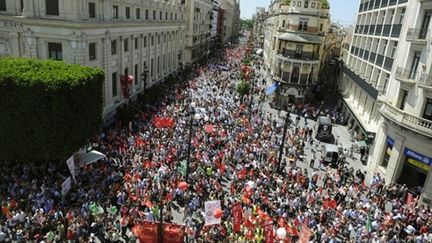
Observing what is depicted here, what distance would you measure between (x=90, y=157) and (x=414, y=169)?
23.9m

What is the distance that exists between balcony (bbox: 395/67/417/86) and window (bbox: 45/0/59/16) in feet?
94.2

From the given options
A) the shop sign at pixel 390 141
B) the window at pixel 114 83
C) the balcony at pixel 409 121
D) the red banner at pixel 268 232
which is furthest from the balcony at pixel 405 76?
the window at pixel 114 83

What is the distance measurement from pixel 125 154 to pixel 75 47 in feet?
34.1

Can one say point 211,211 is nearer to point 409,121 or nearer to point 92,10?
point 409,121

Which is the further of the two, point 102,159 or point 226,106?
point 226,106

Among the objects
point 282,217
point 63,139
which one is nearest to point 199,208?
point 282,217

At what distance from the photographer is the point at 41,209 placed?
18.7 m

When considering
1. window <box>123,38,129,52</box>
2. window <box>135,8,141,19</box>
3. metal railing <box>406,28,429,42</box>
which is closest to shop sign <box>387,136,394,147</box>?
metal railing <box>406,28,429,42</box>

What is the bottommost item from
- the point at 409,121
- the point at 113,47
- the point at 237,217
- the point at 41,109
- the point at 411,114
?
the point at 237,217

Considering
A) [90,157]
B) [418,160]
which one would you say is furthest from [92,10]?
[418,160]

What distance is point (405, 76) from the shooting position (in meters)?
27.3

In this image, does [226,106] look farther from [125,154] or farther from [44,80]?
[44,80]

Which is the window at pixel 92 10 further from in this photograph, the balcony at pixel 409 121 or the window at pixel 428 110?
the window at pixel 428 110

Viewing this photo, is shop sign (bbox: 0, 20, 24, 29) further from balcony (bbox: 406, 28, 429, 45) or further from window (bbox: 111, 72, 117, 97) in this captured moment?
balcony (bbox: 406, 28, 429, 45)
